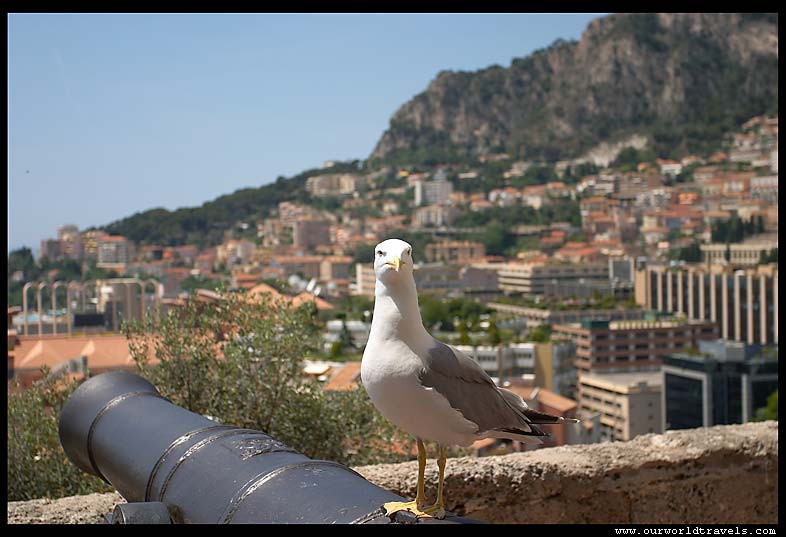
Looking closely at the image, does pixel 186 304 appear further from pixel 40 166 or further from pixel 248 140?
pixel 248 140

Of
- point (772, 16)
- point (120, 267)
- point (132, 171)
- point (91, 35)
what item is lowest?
point (120, 267)

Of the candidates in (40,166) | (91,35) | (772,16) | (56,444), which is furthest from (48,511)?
(772,16)

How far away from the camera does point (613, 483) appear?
246 cm

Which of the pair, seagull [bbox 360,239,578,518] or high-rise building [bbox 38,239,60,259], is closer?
seagull [bbox 360,239,578,518]

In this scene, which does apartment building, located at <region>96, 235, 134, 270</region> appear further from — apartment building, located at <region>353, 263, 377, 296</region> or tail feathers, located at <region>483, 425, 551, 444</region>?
tail feathers, located at <region>483, 425, 551, 444</region>

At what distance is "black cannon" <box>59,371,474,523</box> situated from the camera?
1.23 meters

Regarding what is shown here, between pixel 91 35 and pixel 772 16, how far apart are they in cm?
6705

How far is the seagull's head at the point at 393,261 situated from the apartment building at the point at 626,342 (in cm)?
2515

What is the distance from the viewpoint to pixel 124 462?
1.62m

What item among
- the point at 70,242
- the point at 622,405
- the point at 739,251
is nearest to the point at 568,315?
the point at 739,251

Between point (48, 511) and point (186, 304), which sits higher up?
point (186, 304)

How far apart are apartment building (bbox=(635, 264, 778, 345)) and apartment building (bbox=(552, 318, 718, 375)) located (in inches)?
139

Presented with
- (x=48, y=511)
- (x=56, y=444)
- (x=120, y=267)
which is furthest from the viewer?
(x=120, y=267)

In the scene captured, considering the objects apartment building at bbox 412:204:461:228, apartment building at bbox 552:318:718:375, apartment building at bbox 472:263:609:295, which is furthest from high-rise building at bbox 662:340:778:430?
apartment building at bbox 412:204:461:228
